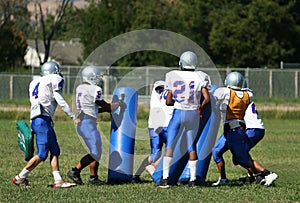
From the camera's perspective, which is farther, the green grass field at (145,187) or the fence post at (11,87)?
the fence post at (11,87)

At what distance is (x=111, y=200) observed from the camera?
9.98 m

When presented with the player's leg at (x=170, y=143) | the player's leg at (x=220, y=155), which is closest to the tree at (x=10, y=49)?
the player's leg at (x=220, y=155)

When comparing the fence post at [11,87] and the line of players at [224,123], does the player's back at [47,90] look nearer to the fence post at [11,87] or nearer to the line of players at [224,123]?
the line of players at [224,123]

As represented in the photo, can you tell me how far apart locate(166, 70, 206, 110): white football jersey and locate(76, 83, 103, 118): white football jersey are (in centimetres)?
125

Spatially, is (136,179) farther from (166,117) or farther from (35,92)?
(35,92)

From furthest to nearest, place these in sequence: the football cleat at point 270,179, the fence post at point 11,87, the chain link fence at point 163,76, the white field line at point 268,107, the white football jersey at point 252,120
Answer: the fence post at point 11,87 < the chain link fence at point 163,76 < the white field line at point 268,107 < the white football jersey at point 252,120 < the football cleat at point 270,179

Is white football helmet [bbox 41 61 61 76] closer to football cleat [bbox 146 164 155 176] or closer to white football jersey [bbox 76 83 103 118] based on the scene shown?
white football jersey [bbox 76 83 103 118]

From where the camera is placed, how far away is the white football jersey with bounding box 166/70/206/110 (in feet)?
37.1

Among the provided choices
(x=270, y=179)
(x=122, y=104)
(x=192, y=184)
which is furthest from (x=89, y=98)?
(x=270, y=179)

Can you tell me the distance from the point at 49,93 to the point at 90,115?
0.89 metres

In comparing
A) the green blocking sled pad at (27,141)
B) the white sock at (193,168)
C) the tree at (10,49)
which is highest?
the tree at (10,49)

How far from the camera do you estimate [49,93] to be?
11.3 meters

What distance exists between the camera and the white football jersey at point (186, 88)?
37.1 ft

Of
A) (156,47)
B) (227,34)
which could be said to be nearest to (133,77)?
(156,47)
